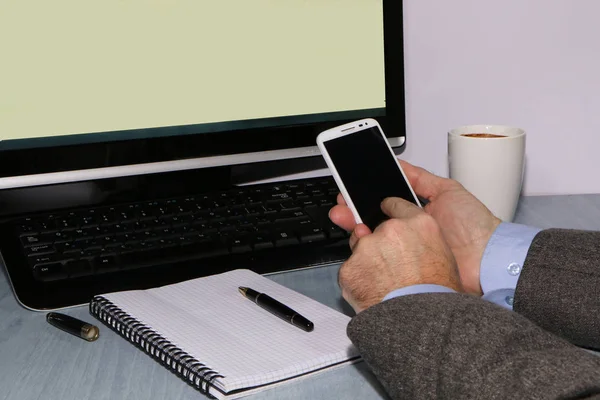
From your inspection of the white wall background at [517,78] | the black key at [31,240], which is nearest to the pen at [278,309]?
the black key at [31,240]

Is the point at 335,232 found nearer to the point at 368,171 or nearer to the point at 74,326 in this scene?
the point at 368,171

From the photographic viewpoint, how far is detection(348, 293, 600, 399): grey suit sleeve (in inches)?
19.1

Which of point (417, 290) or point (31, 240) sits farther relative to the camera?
point (31, 240)

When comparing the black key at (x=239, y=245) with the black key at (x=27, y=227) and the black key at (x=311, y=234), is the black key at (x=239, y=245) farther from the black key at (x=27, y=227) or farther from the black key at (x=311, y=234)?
the black key at (x=27, y=227)

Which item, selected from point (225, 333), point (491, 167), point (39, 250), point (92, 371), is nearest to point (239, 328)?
point (225, 333)

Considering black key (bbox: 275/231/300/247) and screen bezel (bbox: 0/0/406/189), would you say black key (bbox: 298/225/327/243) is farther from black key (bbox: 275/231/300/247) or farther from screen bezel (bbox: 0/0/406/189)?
screen bezel (bbox: 0/0/406/189)

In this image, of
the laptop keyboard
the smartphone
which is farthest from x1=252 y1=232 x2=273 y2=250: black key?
the smartphone

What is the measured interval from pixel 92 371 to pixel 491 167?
1.64 feet

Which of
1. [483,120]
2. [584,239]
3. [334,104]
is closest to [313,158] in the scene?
[334,104]

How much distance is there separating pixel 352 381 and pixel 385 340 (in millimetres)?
65

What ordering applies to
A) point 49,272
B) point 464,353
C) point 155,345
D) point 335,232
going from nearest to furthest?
1. point 464,353
2. point 155,345
3. point 49,272
4. point 335,232

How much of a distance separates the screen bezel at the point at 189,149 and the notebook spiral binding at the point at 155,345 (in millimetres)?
201

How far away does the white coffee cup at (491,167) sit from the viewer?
0.88 metres

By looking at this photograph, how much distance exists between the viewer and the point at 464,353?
52 cm
